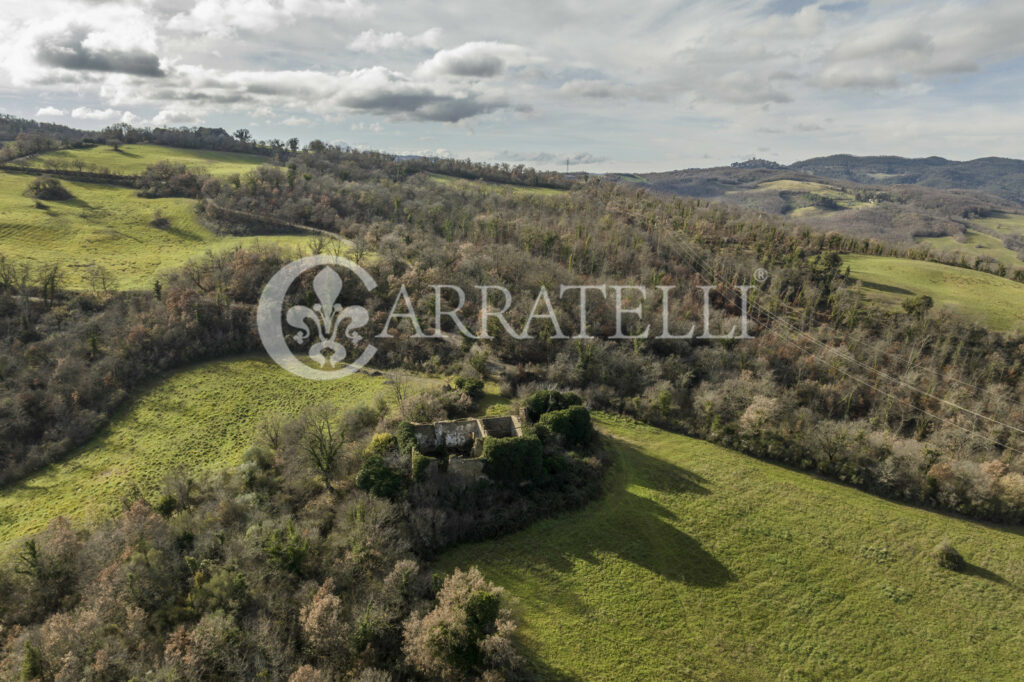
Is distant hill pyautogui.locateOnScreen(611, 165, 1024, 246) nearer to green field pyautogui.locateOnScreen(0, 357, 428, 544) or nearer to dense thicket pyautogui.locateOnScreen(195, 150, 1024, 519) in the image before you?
dense thicket pyautogui.locateOnScreen(195, 150, 1024, 519)

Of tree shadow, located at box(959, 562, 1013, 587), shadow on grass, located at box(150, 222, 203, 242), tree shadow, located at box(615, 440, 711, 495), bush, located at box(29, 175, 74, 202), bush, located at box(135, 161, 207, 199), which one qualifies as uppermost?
bush, located at box(135, 161, 207, 199)

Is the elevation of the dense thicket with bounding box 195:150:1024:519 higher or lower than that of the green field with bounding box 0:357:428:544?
higher

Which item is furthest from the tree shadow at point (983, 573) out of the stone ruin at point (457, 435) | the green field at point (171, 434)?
the green field at point (171, 434)

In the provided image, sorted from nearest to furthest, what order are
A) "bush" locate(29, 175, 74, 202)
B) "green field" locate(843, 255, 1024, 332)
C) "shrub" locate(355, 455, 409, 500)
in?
"shrub" locate(355, 455, 409, 500) → "green field" locate(843, 255, 1024, 332) → "bush" locate(29, 175, 74, 202)

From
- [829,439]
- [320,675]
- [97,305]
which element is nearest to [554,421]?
[320,675]

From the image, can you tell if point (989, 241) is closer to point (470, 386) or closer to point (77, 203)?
point (470, 386)

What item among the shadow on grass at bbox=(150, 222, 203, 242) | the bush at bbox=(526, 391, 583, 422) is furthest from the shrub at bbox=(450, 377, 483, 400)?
the shadow on grass at bbox=(150, 222, 203, 242)

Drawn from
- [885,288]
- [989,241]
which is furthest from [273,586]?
[989,241]

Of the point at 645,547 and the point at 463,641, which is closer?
the point at 463,641
